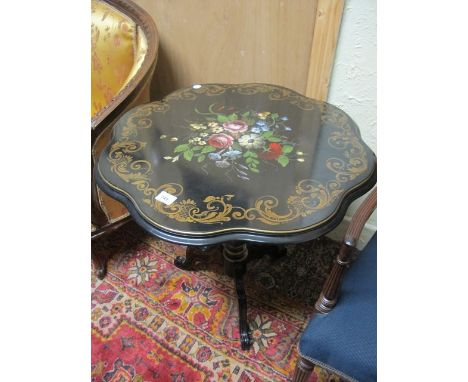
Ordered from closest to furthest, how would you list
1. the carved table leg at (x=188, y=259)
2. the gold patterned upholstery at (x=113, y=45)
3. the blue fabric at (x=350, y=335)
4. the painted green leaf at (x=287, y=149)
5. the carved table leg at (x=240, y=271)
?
the blue fabric at (x=350, y=335) → the painted green leaf at (x=287, y=149) → the carved table leg at (x=240, y=271) → the gold patterned upholstery at (x=113, y=45) → the carved table leg at (x=188, y=259)

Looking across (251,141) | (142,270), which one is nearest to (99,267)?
(142,270)

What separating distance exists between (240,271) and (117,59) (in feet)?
3.05

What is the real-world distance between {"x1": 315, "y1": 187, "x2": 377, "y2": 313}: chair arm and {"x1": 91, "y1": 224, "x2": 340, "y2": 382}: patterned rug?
472 mm

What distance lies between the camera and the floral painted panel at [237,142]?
0.85 m

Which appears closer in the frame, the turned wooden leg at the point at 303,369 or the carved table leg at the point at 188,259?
the turned wooden leg at the point at 303,369

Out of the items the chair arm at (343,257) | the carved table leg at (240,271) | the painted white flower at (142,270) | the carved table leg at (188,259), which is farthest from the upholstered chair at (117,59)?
the chair arm at (343,257)

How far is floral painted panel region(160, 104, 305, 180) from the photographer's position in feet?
2.78

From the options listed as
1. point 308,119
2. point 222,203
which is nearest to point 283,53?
point 308,119

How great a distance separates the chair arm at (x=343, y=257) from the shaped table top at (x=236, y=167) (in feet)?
0.12

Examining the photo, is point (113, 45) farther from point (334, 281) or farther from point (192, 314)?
point (334, 281)

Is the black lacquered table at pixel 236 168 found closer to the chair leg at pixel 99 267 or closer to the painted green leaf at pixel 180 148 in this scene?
the painted green leaf at pixel 180 148

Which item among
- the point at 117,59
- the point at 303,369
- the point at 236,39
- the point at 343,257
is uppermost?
the point at 236,39

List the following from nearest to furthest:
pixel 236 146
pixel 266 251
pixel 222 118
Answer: pixel 236 146
pixel 222 118
pixel 266 251

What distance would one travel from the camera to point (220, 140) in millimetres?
925
